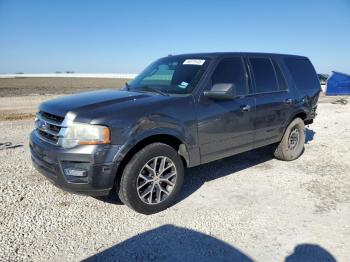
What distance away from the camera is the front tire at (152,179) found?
363 centimetres

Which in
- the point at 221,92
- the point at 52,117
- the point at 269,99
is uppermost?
the point at 221,92

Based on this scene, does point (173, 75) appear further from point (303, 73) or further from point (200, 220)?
point (303, 73)

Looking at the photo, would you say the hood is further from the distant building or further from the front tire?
the distant building

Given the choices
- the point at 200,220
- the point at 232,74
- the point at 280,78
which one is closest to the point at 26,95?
the point at 280,78

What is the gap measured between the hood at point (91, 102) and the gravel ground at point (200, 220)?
1264 mm

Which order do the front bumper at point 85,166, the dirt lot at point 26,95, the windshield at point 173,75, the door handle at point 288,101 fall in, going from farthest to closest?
1. the dirt lot at point 26,95
2. the door handle at point 288,101
3. the windshield at point 173,75
4. the front bumper at point 85,166

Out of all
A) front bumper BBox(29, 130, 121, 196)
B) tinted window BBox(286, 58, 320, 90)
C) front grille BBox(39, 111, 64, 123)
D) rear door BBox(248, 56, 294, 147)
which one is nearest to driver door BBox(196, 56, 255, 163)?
rear door BBox(248, 56, 294, 147)

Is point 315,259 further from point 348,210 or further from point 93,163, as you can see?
point 93,163

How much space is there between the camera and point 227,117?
448 centimetres

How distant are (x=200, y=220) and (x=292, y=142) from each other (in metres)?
3.32

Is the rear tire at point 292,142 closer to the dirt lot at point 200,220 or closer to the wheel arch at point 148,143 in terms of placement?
the dirt lot at point 200,220

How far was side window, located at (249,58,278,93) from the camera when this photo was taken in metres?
5.13

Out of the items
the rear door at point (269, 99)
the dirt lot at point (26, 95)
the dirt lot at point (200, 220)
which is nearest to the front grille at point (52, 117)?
the dirt lot at point (200, 220)

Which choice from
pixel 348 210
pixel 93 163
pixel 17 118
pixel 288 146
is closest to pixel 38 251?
pixel 93 163
